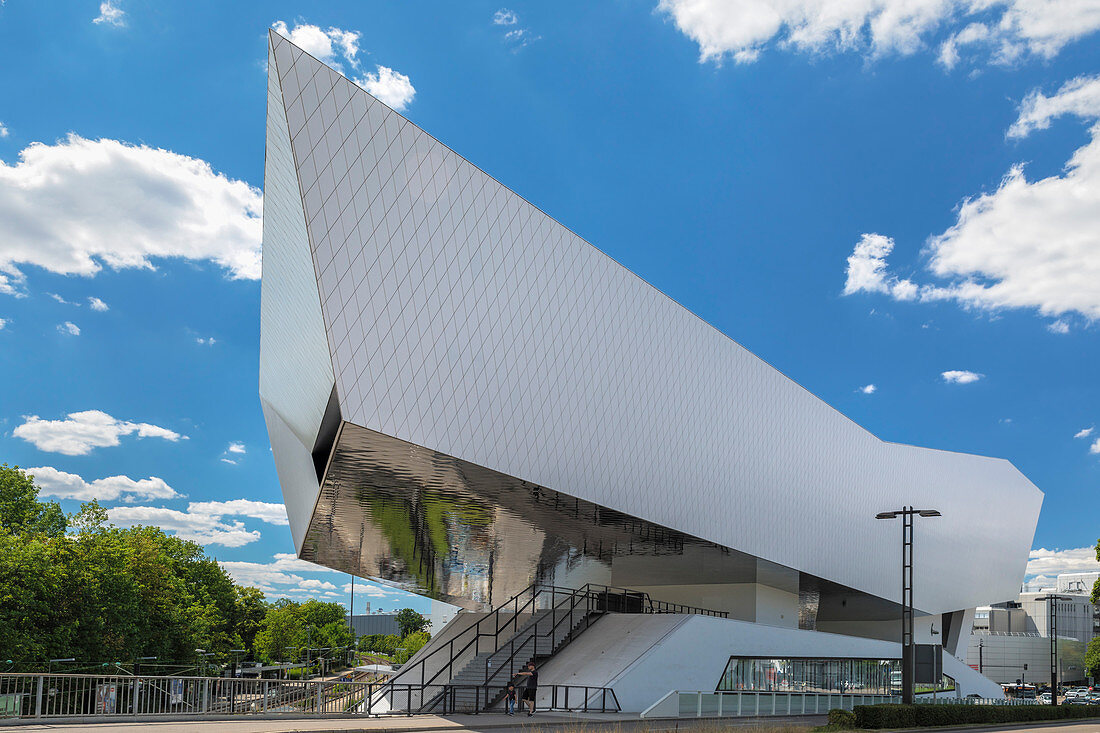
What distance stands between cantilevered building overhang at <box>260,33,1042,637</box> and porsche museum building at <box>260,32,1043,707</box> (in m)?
0.08

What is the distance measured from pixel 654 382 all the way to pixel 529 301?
7254 millimetres

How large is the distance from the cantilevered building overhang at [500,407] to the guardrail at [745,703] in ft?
18.7

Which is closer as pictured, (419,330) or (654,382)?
(419,330)

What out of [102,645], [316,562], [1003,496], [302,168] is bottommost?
[102,645]

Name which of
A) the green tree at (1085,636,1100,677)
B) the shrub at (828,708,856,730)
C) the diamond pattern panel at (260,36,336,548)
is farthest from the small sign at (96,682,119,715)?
the green tree at (1085,636,1100,677)

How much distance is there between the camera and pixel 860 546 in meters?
44.7

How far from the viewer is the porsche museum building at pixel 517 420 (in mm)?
18484

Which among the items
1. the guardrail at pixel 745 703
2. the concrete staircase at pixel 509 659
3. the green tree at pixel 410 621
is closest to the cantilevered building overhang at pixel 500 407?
the concrete staircase at pixel 509 659

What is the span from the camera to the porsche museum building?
1848 cm

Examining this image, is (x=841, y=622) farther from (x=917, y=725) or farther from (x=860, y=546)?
(x=917, y=725)

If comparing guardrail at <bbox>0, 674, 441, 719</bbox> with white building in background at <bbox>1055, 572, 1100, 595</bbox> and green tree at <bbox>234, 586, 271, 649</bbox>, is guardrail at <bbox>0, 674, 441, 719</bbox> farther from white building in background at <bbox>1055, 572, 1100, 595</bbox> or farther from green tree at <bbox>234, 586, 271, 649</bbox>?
white building in background at <bbox>1055, 572, 1100, 595</bbox>

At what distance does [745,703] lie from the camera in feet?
88.6

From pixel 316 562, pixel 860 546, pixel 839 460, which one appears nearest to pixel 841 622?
pixel 860 546

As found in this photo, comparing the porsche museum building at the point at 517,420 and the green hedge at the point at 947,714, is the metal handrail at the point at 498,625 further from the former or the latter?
the green hedge at the point at 947,714
